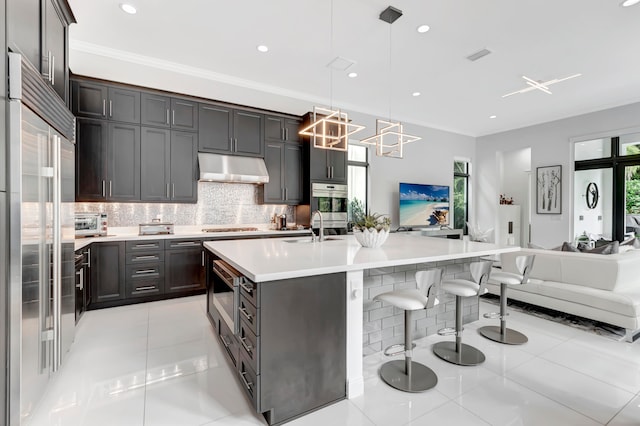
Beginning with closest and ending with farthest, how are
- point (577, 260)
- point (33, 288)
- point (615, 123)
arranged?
point (33, 288), point (577, 260), point (615, 123)

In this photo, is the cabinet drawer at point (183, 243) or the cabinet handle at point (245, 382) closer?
the cabinet handle at point (245, 382)

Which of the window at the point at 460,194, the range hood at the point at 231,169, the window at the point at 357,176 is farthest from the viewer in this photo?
the window at the point at 460,194

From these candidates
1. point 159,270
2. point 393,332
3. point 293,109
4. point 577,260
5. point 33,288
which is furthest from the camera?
point 293,109

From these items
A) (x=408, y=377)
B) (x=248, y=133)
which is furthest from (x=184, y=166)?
(x=408, y=377)

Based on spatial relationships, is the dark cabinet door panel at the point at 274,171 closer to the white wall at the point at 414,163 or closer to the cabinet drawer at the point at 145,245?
the cabinet drawer at the point at 145,245

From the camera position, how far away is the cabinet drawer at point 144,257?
147 inches

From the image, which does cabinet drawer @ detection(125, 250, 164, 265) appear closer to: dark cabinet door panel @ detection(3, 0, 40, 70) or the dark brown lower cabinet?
dark cabinet door panel @ detection(3, 0, 40, 70)

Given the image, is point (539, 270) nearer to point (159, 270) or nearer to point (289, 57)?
point (289, 57)

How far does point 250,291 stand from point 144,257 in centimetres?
278

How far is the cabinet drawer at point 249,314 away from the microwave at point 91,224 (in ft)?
9.60

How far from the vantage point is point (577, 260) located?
10.5 ft

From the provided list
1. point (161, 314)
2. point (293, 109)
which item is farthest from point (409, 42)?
point (161, 314)

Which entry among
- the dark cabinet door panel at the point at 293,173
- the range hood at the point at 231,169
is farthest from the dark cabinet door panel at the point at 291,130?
the range hood at the point at 231,169

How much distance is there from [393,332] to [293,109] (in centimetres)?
413
